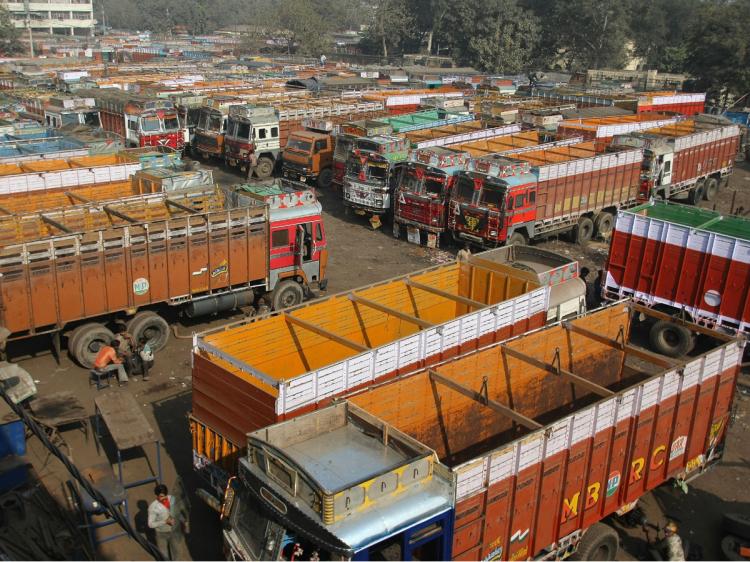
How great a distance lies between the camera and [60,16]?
431 ft

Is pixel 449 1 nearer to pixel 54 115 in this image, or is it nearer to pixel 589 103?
pixel 589 103

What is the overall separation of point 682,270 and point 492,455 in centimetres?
→ 1019

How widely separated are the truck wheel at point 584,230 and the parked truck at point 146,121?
17.9m

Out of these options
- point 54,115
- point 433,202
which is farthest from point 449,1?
point 433,202

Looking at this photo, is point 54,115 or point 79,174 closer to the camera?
point 79,174

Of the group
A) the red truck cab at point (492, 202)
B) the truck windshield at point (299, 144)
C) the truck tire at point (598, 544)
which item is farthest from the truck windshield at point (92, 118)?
the truck tire at point (598, 544)

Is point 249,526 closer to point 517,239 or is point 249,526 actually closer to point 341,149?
point 517,239

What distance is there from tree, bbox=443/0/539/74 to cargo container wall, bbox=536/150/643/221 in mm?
47129

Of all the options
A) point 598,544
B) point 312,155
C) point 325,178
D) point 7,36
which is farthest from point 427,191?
point 7,36

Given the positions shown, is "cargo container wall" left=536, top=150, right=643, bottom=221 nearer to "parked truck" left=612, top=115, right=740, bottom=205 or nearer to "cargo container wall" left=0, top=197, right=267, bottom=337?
"parked truck" left=612, top=115, right=740, bottom=205

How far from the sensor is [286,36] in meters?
88.3

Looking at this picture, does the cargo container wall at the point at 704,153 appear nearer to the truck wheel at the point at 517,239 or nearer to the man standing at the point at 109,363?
the truck wheel at the point at 517,239

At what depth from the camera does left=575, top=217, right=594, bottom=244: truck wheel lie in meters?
23.4

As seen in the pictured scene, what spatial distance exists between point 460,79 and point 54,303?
47012 millimetres
